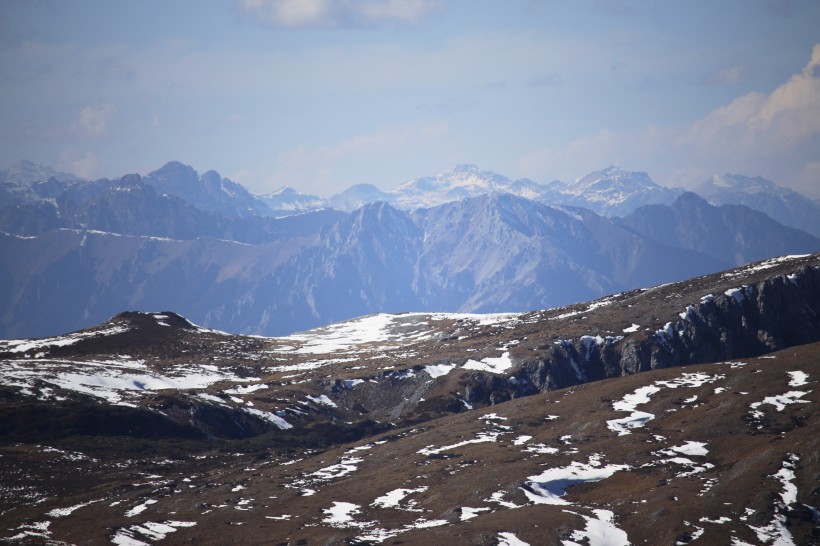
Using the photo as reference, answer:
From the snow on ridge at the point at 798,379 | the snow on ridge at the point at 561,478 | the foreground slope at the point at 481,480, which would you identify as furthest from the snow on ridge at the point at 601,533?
the snow on ridge at the point at 798,379

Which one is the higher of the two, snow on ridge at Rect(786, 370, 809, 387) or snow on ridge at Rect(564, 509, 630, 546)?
snow on ridge at Rect(786, 370, 809, 387)

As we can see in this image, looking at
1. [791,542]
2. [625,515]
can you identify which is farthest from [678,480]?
[791,542]

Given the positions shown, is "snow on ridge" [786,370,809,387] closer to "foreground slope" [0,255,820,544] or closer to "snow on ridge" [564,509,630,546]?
"foreground slope" [0,255,820,544]

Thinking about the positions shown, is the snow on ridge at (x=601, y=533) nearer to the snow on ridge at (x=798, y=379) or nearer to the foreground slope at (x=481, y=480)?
the foreground slope at (x=481, y=480)

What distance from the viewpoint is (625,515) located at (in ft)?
427

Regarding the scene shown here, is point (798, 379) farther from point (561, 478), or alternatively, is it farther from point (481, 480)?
point (481, 480)

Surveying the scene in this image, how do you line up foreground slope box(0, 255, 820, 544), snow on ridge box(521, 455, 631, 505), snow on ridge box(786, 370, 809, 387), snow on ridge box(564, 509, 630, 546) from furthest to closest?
snow on ridge box(786, 370, 809, 387)
snow on ridge box(521, 455, 631, 505)
foreground slope box(0, 255, 820, 544)
snow on ridge box(564, 509, 630, 546)

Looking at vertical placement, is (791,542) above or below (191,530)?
below

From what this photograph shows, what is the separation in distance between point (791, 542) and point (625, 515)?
902 inches

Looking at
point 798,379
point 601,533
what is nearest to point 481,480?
point 601,533

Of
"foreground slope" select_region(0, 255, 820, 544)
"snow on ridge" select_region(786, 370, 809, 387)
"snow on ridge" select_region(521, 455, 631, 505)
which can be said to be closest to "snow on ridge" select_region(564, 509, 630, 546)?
"foreground slope" select_region(0, 255, 820, 544)

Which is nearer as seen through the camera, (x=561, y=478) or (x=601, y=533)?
(x=601, y=533)

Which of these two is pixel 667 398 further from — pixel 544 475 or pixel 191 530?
pixel 191 530

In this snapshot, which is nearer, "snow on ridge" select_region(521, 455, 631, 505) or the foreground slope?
the foreground slope
